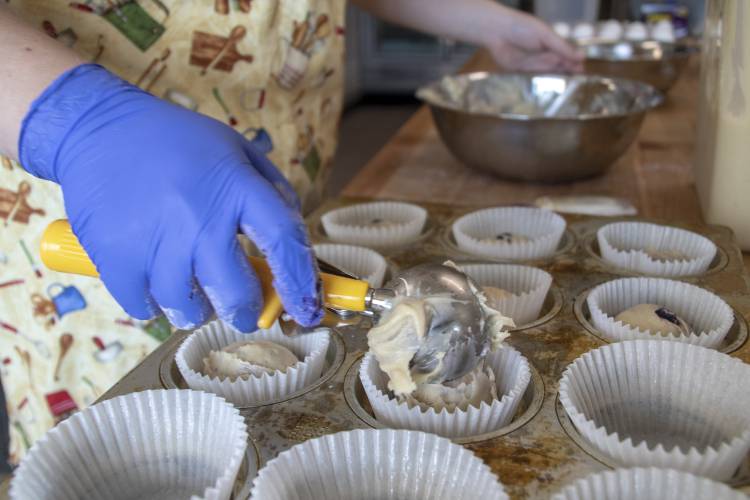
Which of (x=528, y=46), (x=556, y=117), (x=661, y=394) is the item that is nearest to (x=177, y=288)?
(x=661, y=394)

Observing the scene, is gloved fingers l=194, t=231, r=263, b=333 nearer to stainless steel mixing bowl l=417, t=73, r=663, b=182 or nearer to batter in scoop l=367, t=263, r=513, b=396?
batter in scoop l=367, t=263, r=513, b=396

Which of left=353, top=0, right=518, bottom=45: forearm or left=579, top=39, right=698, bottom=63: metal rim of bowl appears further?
left=579, top=39, right=698, bottom=63: metal rim of bowl

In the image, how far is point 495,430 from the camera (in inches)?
45.6

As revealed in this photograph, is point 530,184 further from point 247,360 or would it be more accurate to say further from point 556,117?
point 247,360

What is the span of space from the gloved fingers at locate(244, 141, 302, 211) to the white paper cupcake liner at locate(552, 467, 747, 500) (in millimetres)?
604

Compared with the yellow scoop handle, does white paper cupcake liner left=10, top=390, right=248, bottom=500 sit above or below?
below

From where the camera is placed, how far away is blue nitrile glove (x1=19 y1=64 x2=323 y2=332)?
3.41 ft

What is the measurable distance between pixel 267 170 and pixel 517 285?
73 cm

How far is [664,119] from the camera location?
3.03 m

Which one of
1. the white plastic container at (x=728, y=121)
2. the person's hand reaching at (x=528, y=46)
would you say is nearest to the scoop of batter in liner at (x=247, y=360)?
the white plastic container at (x=728, y=121)

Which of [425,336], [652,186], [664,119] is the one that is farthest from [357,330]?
[664,119]

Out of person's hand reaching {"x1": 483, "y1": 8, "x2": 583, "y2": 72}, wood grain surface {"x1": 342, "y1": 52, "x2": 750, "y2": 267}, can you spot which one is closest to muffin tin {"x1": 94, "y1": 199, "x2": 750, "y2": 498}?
wood grain surface {"x1": 342, "y1": 52, "x2": 750, "y2": 267}

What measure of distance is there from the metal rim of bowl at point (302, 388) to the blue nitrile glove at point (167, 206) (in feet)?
0.57

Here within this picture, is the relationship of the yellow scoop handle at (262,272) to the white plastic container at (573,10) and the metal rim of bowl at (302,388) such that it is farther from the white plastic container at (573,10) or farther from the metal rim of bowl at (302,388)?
the white plastic container at (573,10)
